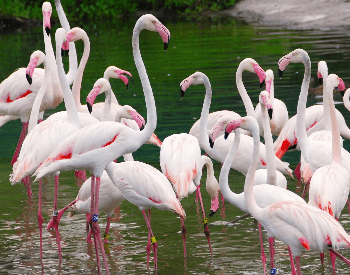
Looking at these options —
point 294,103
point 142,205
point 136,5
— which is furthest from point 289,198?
point 136,5

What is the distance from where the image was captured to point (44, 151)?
5883 mm

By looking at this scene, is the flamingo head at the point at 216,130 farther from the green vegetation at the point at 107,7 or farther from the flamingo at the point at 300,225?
the green vegetation at the point at 107,7

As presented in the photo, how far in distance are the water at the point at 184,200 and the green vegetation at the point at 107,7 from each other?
9.93 m

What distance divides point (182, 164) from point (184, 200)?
1404 mm

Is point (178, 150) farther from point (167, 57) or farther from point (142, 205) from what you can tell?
point (167, 57)

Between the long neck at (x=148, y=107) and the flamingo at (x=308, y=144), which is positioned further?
the flamingo at (x=308, y=144)

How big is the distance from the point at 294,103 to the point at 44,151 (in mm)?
Answer: 6273

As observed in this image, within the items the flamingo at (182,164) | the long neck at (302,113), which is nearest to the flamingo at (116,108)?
the flamingo at (182,164)

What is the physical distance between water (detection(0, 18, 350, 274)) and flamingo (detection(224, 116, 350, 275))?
2.13ft

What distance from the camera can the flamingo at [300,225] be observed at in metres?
4.38

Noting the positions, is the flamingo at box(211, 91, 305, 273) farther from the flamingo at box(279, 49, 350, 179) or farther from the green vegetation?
the green vegetation

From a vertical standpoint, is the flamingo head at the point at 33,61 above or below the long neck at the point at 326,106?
above

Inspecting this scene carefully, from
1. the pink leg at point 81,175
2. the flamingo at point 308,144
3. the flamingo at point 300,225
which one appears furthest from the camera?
the pink leg at point 81,175

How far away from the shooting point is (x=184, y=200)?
7277 millimetres
